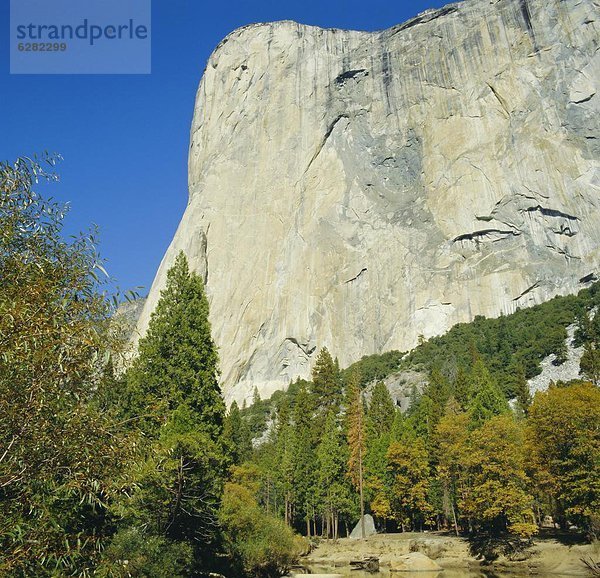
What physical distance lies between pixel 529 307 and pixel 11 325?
99420 mm

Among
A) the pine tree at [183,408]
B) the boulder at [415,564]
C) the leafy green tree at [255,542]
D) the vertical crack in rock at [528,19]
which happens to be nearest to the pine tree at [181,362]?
the pine tree at [183,408]

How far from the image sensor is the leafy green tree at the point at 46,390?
6.99 m

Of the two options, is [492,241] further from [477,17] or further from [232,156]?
[232,156]

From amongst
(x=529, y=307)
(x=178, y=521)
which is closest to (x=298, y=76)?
(x=529, y=307)

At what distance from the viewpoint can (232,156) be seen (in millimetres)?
125500

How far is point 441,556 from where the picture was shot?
40.3m

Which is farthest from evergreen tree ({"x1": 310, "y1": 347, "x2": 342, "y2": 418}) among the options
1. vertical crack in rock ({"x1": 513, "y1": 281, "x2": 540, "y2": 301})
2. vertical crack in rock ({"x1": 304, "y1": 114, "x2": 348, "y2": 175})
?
vertical crack in rock ({"x1": 304, "y1": 114, "x2": 348, "y2": 175})

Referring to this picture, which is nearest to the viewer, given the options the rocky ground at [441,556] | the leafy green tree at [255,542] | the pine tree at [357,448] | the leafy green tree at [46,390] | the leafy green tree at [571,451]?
the leafy green tree at [46,390]

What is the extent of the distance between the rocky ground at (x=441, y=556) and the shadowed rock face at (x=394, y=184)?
59.3 metres

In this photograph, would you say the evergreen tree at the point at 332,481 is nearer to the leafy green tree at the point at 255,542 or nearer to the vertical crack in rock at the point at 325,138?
the leafy green tree at the point at 255,542

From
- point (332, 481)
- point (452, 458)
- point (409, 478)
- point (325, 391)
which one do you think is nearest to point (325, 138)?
point (325, 391)

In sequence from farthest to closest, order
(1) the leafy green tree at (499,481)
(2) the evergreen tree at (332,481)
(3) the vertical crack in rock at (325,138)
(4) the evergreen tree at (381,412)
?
(3) the vertical crack in rock at (325,138)
(4) the evergreen tree at (381,412)
(2) the evergreen tree at (332,481)
(1) the leafy green tree at (499,481)

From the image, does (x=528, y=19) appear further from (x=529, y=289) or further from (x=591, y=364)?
(x=591, y=364)

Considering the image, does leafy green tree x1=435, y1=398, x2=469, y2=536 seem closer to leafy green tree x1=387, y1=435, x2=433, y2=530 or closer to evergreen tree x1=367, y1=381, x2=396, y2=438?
leafy green tree x1=387, y1=435, x2=433, y2=530
